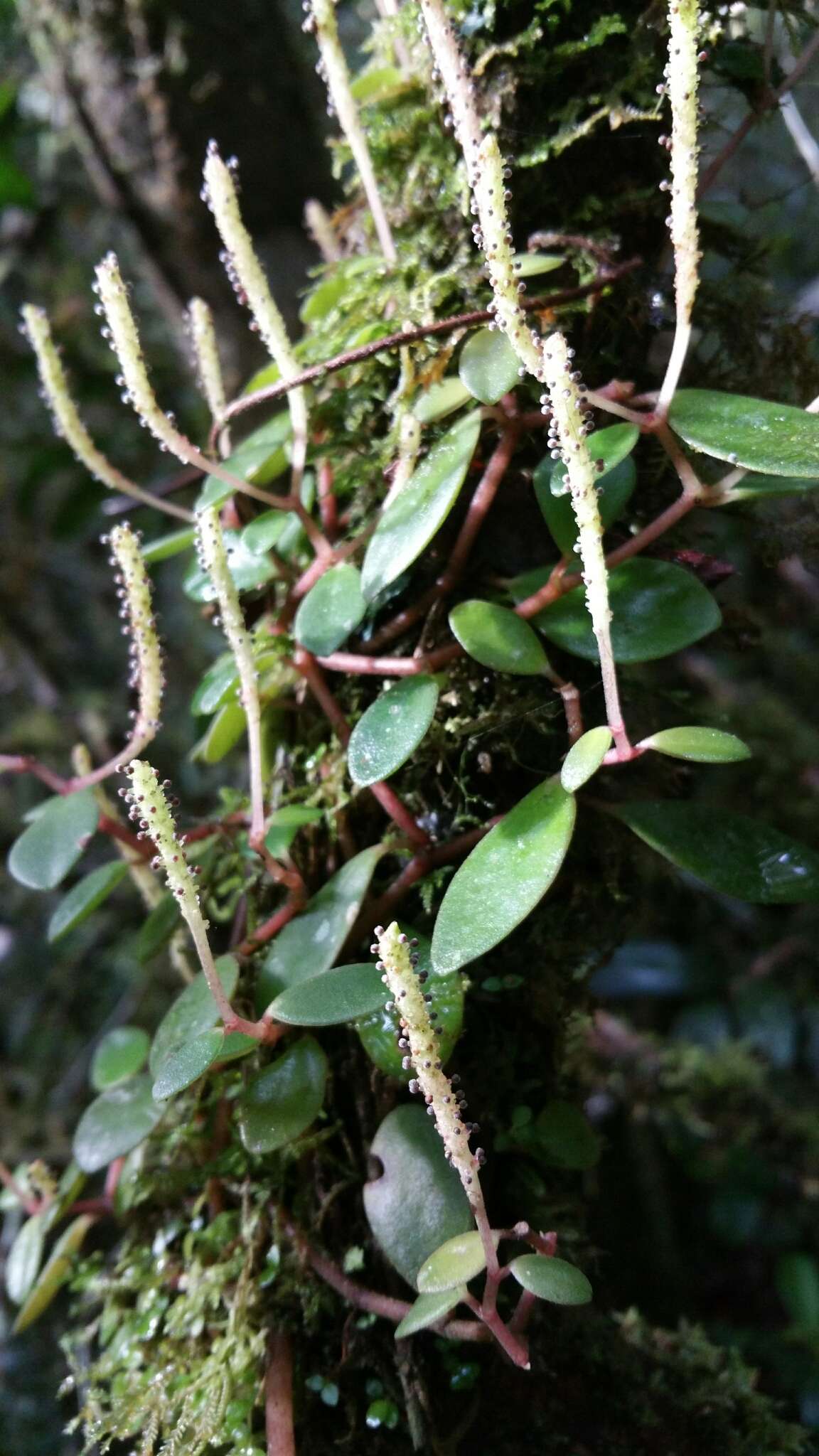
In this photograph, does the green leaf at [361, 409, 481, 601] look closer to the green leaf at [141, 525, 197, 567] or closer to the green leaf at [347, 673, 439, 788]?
the green leaf at [347, 673, 439, 788]

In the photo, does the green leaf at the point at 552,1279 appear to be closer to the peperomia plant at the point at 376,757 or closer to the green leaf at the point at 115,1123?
the peperomia plant at the point at 376,757

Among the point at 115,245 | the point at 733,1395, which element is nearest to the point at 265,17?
the point at 115,245

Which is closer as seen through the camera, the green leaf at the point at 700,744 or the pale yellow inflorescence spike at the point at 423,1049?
the pale yellow inflorescence spike at the point at 423,1049

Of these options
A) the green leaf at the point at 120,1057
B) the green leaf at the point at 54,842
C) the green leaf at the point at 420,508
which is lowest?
the green leaf at the point at 120,1057

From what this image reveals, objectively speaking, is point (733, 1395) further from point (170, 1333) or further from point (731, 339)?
point (731, 339)

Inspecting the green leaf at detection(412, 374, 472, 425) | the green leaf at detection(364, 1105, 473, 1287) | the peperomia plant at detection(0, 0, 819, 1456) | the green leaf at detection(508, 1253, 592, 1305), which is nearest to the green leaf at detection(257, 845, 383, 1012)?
the peperomia plant at detection(0, 0, 819, 1456)

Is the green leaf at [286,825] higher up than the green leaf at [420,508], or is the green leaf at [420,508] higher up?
the green leaf at [420,508]

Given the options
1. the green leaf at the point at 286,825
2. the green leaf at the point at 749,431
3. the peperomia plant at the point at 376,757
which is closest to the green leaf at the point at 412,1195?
the peperomia plant at the point at 376,757

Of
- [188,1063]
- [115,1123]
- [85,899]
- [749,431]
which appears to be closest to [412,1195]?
[188,1063]
